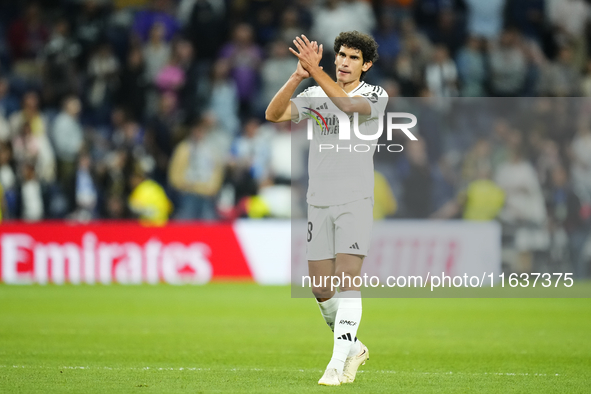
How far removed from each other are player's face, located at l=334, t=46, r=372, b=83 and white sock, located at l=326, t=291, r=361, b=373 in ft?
5.19

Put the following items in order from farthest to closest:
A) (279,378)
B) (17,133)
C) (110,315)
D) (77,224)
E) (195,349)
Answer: (17,133) → (77,224) → (110,315) → (195,349) → (279,378)

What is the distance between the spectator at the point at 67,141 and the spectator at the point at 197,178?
78.6 inches

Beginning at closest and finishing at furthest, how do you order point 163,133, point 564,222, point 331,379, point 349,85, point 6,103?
point 331,379
point 349,85
point 564,222
point 6,103
point 163,133

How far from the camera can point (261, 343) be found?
925cm

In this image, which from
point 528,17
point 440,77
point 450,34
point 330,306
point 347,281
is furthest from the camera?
point 528,17

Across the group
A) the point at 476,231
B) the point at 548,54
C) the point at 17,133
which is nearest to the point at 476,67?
the point at 548,54

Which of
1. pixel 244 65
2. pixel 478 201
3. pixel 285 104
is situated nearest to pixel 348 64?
pixel 285 104

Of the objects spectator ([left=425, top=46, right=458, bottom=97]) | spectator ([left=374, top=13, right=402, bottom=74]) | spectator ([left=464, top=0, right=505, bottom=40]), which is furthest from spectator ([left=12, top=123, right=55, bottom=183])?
spectator ([left=464, top=0, right=505, bottom=40])

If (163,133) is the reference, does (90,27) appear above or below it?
above

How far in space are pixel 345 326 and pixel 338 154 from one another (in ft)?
4.13

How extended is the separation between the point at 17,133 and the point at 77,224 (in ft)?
8.24

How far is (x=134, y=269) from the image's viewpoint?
16.0m

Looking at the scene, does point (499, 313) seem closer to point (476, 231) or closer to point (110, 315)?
point (476, 231)

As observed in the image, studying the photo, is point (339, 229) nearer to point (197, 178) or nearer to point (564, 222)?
point (197, 178)
